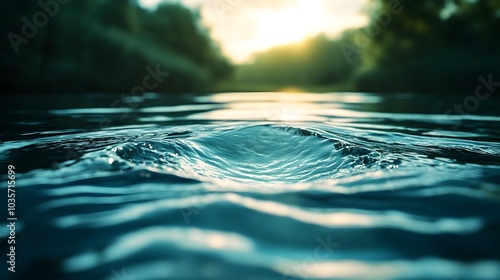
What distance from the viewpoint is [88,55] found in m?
25.4

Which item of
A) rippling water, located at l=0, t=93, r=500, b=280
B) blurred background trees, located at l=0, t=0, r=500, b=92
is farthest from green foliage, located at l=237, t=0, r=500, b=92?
rippling water, located at l=0, t=93, r=500, b=280

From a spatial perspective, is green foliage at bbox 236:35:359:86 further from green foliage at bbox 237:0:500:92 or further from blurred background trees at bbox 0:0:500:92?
green foliage at bbox 237:0:500:92

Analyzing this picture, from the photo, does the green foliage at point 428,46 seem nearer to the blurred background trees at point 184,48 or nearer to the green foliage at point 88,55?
the blurred background trees at point 184,48

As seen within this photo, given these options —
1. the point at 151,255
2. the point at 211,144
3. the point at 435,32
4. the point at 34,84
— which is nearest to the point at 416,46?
the point at 435,32

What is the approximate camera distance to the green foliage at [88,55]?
20922 millimetres

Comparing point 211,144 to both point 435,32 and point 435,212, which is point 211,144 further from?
point 435,32

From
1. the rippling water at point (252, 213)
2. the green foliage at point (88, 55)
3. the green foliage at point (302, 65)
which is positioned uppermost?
the green foliage at point (302, 65)

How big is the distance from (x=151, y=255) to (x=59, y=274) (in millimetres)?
356

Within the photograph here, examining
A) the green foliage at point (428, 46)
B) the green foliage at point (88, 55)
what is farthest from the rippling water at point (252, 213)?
the green foliage at point (88, 55)

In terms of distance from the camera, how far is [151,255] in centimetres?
169

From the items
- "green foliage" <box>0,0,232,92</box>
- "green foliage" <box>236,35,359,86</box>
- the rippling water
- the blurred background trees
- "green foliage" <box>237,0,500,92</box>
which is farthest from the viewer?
"green foliage" <box>236,35,359,86</box>

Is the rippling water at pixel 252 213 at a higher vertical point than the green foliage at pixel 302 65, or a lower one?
lower

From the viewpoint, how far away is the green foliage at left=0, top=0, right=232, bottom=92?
2092 centimetres

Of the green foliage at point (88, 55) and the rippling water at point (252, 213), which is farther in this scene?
the green foliage at point (88, 55)
